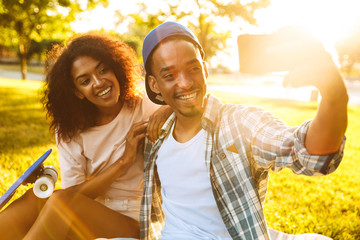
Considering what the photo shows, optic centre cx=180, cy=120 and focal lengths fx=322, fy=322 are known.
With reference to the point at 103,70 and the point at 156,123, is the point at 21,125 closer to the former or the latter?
the point at 103,70

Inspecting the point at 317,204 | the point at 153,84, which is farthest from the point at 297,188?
the point at 153,84

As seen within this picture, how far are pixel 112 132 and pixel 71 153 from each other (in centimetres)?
40

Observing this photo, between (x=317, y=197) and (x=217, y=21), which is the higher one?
(x=217, y=21)

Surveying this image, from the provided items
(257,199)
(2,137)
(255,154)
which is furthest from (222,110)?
(2,137)

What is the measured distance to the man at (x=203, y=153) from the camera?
69.4 inches

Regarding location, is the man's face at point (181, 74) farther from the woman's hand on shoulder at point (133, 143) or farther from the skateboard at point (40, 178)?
the skateboard at point (40, 178)

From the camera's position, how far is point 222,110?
2154 millimetres

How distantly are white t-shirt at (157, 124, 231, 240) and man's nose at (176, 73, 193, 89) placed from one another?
1.09ft

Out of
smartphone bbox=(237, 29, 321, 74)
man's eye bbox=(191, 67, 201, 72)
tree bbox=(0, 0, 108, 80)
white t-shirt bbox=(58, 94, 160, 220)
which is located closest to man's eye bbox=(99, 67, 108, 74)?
white t-shirt bbox=(58, 94, 160, 220)

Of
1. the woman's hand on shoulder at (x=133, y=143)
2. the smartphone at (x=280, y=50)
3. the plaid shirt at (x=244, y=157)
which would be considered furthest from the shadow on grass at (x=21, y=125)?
the smartphone at (x=280, y=50)

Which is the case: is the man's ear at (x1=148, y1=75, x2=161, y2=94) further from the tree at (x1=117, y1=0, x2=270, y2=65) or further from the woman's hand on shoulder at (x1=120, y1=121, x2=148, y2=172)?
the tree at (x1=117, y1=0, x2=270, y2=65)

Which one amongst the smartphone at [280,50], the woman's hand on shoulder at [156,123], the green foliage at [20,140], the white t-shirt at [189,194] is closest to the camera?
the smartphone at [280,50]

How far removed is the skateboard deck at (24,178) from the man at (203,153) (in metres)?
0.85

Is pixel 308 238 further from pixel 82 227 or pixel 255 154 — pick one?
pixel 82 227
